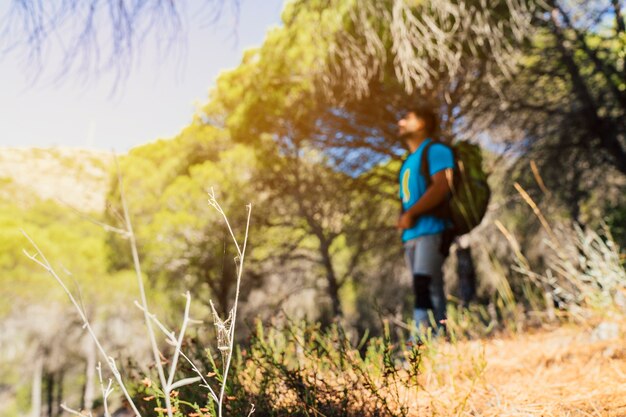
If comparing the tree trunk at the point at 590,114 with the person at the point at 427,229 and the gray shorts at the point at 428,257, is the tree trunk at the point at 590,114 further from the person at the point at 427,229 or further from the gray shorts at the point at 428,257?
the gray shorts at the point at 428,257

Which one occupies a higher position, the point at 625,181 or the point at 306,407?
the point at 625,181

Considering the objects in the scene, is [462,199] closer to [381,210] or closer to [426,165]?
[426,165]

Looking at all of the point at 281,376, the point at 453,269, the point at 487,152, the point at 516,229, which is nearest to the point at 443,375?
the point at 281,376

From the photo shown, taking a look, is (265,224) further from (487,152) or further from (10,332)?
(10,332)

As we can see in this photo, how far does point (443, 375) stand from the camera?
1853 millimetres

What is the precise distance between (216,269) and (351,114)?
531cm

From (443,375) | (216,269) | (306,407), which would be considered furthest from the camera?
(216,269)

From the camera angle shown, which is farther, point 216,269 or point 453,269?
point 216,269

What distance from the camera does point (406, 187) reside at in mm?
2902

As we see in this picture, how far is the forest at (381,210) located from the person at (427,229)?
7.5 inches

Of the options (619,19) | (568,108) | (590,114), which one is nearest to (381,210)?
(568,108)

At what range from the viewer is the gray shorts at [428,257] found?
8.57 ft

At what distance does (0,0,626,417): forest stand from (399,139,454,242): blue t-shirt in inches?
18.3

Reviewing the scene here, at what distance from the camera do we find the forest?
167 cm
